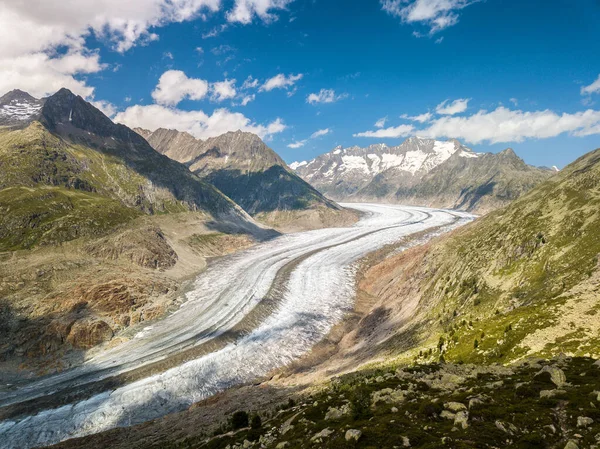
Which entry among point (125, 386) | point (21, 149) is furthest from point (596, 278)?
point (21, 149)

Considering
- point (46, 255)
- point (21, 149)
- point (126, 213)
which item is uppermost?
point (21, 149)

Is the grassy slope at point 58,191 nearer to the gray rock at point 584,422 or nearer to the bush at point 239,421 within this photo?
the bush at point 239,421

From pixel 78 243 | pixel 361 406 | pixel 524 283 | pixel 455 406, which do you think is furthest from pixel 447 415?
pixel 78 243

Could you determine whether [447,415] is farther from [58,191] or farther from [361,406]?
[58,191]

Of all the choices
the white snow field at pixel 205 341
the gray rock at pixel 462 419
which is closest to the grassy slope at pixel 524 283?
the gray rock at pixel 462 419

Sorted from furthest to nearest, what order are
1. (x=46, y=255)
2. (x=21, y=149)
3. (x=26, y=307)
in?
(x=21, y=149) → (x=46, y=255) → (x=26, y=307)

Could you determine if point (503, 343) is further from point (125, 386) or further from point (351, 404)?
point (125, 386)

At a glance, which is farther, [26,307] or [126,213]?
[126,213]
